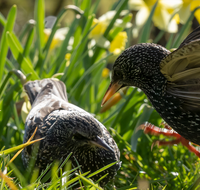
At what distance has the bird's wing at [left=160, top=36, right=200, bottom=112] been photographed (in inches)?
55.3

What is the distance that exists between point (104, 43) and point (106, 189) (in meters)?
1.27

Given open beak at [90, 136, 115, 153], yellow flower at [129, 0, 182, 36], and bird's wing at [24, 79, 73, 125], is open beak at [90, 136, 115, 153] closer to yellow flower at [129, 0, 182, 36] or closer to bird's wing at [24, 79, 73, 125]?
bird's wing at [24, 79, 73, 125]

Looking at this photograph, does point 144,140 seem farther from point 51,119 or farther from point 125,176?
point 51,119

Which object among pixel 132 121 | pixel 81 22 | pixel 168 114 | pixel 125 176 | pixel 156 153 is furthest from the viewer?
pixel 81 22

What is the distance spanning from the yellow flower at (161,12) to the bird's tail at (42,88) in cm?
100

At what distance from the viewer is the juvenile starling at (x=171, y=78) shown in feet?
4.70

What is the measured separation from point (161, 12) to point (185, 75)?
4.52 feet

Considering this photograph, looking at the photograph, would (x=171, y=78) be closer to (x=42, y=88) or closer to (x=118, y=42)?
(x=42, y=88)

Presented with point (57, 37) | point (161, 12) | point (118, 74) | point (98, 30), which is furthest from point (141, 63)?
point (57, 37)

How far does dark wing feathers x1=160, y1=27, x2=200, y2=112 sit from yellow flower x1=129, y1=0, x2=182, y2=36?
1134mm

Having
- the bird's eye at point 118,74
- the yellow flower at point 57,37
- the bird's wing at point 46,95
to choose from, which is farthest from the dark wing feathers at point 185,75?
the yellow flower at point 57,37

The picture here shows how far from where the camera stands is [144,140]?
2.36 metres

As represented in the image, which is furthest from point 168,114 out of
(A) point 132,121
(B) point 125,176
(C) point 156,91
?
(A) point 132,121

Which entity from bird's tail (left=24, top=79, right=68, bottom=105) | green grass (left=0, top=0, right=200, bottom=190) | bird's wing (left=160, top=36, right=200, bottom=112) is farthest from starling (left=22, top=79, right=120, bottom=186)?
bird's wing (left=160, top=36, right=200, bottom=112)
